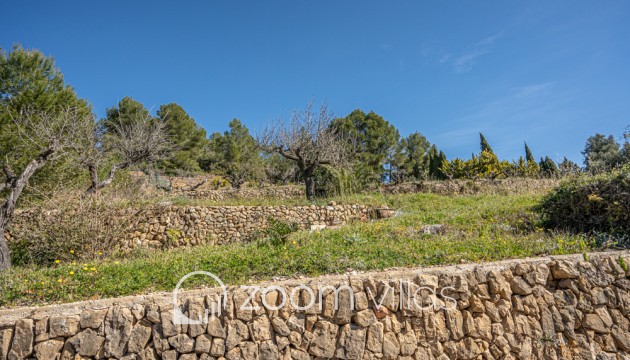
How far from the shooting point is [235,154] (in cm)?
2539

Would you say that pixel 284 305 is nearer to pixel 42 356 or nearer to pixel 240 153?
pixel 42 356

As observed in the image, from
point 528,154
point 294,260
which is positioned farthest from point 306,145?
point 528,154

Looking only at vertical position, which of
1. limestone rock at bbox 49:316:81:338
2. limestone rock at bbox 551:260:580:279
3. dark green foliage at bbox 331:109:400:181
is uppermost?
dark green foliage at bbox 331:109:400:181

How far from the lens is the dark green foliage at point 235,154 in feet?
75.0

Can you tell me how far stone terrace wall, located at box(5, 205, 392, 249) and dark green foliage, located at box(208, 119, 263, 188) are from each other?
39.3 feet

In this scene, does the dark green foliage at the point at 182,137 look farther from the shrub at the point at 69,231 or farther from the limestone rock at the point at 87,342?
the limestone rock at the point at 87,342

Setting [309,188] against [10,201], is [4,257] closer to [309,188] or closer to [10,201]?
[10,201]

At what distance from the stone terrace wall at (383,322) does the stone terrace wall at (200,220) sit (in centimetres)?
435

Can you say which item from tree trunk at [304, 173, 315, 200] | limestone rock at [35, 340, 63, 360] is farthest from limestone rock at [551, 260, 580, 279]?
tree trunk at [304, 173, 315, 200]

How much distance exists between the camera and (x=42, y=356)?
3.48m

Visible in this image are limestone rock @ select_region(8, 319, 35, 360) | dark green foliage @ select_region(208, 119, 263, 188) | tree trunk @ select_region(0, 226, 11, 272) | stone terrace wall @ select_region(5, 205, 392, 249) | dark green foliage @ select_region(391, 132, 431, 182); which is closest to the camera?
limestone rock @ select_region(8, 319, 35, 360)

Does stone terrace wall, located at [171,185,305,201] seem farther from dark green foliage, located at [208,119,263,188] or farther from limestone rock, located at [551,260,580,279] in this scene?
limestone rock, located at [551,260,580,279]

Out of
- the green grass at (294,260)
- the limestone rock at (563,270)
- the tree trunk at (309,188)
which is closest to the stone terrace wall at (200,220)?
the tree trunk at (309,188)

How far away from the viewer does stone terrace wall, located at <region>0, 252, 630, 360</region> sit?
3.52 metres
